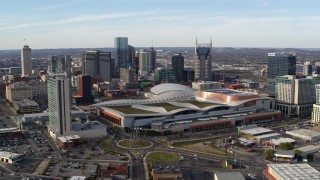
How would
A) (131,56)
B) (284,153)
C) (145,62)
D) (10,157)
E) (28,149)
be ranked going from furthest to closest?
(131,56) → (145,62) → (28,149) → (284,153) → (10,157)

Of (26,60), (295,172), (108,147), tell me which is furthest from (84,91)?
(26,60)

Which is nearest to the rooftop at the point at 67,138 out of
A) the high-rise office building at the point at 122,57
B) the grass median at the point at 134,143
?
the grass median at the point at 134,143

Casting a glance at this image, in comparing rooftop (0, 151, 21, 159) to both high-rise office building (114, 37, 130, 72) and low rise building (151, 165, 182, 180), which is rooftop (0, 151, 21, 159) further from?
high-rise office building (114, 37, 130, 72)

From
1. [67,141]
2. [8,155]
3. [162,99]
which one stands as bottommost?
[8,155]

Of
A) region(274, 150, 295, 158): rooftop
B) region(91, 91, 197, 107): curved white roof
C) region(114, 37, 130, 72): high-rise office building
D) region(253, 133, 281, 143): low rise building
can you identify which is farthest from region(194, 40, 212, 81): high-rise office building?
region(274, 150, 295, 158): rooftop

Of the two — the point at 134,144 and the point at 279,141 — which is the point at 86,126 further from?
the point at 279,141

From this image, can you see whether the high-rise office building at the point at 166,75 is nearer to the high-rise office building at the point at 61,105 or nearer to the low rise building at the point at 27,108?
the low rise building at the point at 27,108
